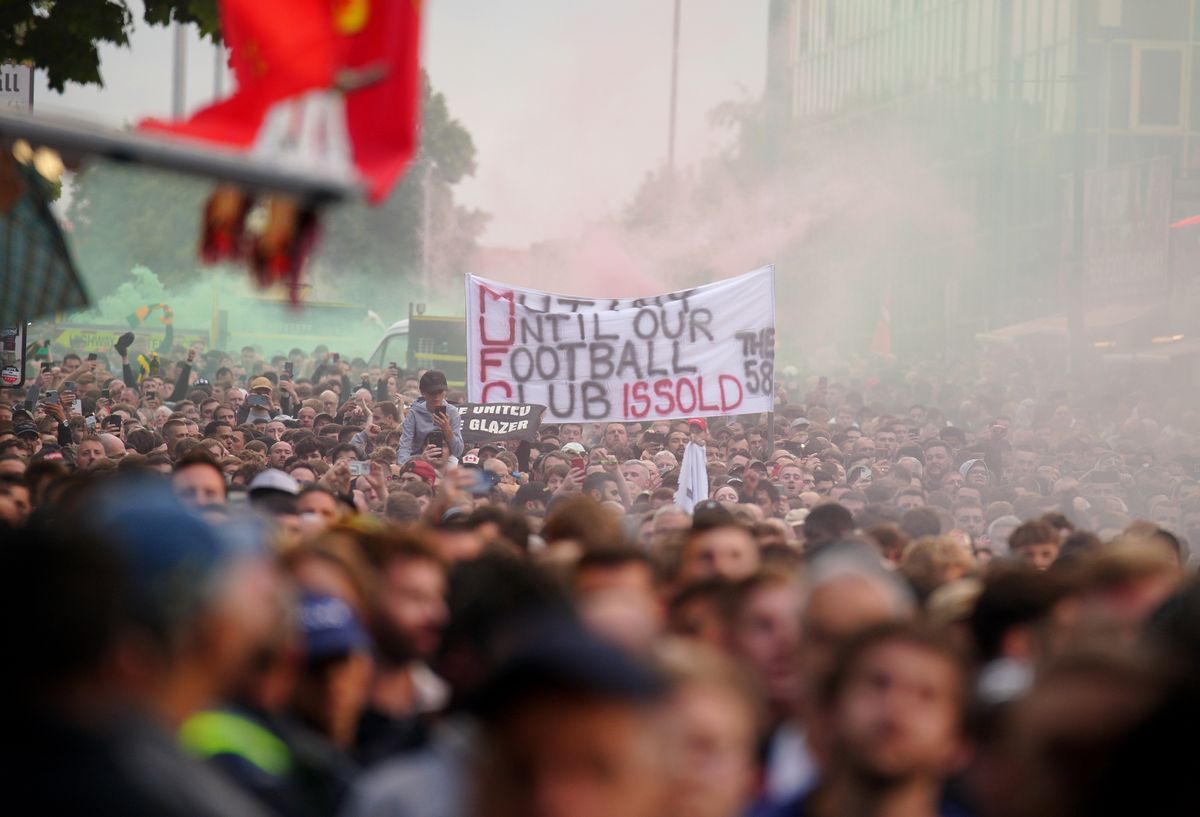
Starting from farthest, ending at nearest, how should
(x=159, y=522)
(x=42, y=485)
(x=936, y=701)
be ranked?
1. (x=42, y=485)
2. (x=936, y=701)
3. (x=159, y=522)

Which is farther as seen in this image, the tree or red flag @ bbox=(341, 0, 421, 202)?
the tree

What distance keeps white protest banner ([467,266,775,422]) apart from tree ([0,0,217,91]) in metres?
3.99

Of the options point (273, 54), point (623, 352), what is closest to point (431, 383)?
point (623, 352)

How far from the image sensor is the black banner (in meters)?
13.6

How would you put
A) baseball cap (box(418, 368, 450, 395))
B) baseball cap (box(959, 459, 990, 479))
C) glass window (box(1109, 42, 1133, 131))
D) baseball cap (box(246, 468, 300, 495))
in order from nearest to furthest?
1. baseball cap (box(246, 468, 300, 495))
2. baseball cap (box(418, 368, 450, 395))
3. baseball cap (box(959, 459, 990, 479))
4. glass window (box(1109, 42, 1133, 131))

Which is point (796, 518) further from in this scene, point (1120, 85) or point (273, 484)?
point (1120, 85)

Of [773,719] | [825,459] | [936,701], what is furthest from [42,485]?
[825,459]

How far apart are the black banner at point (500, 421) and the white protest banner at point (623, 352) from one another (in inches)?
9.1

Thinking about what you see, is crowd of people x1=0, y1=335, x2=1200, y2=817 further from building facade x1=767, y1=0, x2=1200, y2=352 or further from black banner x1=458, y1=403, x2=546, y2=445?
building facade x1=767, y1=0, x2=1200, y2=352

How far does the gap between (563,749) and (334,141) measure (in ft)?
9.25

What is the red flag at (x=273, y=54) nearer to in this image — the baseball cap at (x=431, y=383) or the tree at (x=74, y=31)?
the tree at (x=74, y=31)

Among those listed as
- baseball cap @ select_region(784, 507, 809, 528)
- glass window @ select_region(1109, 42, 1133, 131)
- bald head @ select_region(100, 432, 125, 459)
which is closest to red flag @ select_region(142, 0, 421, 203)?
baseball cap @ select_region(784, 507, 809, 528)

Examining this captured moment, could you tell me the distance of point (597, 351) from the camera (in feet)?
46.3

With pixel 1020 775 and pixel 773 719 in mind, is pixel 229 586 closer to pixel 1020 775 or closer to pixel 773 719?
pixel 1020 775
